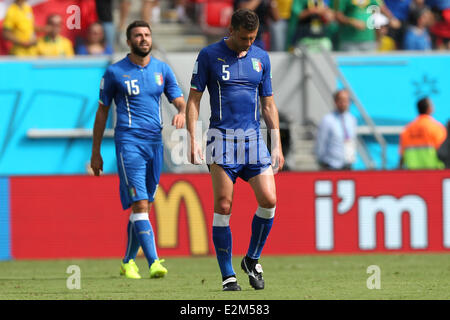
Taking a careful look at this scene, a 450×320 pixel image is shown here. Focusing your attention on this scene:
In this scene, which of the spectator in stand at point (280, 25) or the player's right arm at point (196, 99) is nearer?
the player's right arm at point (196, 99)

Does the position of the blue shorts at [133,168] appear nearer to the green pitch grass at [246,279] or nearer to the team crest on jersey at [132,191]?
the team crest on jersey at [132,191]

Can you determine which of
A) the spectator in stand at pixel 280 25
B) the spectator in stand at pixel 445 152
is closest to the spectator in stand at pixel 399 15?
the spectator in stand at pixel 280 25

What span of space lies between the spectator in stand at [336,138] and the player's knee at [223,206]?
7067mm

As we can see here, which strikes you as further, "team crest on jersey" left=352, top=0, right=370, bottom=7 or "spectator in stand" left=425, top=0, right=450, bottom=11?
"spectator in stand" left=425, top=0, right=450, bottom=11

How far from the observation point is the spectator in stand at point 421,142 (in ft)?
51.3

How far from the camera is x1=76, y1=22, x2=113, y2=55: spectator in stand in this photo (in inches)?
714

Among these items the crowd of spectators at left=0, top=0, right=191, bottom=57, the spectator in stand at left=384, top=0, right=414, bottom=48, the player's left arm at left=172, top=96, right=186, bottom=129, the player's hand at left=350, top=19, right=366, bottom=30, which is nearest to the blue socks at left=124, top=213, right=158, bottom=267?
the player's left arm at left=172, top=96, right=186, bottom=129

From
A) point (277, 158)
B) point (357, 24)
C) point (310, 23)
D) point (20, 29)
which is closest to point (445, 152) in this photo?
point (357, 24)

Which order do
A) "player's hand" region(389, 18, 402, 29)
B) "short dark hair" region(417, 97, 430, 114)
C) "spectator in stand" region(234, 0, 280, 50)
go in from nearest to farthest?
1. "short dark hair" region(417, 97, 430, 114)
2. "spectator in stand" region(234, 0, 280, 50)
3. "player's hand" region(389, 18, 402, 29)

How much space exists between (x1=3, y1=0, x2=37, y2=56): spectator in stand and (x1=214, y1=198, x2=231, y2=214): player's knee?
1032 centimetres

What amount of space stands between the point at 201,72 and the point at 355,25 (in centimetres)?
978

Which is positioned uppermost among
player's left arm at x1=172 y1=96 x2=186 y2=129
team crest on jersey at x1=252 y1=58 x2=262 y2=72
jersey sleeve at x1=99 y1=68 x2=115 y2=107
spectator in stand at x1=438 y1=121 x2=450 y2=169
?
team crest on jersey at x1=252 y1=58 x2=262 y2=72

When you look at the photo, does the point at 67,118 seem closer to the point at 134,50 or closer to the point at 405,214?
the point at 405,214

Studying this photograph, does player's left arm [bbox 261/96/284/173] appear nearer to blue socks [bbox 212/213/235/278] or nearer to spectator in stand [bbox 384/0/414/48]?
blue socks [bbox 212/213/235/278]
